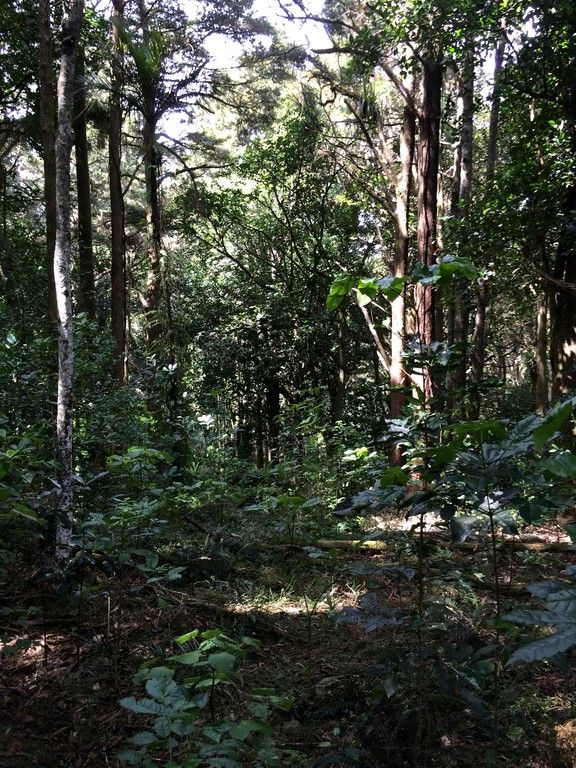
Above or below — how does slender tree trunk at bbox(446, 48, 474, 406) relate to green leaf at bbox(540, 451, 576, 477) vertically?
above

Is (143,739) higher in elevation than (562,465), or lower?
lower

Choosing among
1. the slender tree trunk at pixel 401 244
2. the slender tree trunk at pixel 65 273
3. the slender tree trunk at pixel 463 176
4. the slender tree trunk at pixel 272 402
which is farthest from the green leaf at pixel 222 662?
the slender tree trunk at pixel 272 402

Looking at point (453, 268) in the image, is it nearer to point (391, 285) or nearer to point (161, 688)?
point (391, 285)

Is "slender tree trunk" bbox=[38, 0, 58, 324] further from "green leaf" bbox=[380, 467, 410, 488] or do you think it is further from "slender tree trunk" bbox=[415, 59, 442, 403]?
"green leaf" bbox=[380, 467, 410, 488]

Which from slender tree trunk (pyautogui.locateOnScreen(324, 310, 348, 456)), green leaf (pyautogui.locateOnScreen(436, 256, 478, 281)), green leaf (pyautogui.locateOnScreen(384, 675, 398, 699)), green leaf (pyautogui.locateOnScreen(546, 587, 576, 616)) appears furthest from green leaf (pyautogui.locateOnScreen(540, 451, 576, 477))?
slender tree trunk (pyautogui.locateOnScreen(324, 310, 348, 456))

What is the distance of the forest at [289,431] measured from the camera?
2.36 m

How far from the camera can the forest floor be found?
2.38 metres

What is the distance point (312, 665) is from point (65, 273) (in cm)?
329

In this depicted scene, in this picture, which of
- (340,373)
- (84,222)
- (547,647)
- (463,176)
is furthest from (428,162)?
(84,222)

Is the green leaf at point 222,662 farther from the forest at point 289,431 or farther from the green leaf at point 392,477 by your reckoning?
the green leaf at point 392,477

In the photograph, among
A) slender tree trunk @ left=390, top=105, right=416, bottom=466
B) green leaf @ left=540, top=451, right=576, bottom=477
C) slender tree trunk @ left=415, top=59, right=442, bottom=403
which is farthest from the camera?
slender tree trunk @ left=390, top=105, right=416, bottom=466

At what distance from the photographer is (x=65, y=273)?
Answer: 13.9ft

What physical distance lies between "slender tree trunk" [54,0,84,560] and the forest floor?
704 mm

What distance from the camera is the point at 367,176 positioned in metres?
12.0
